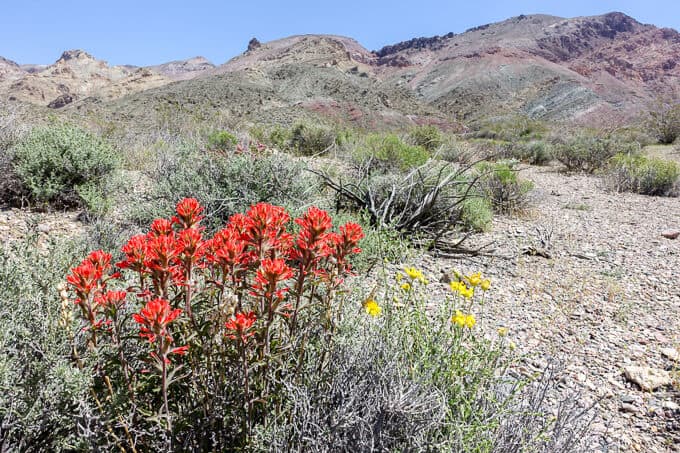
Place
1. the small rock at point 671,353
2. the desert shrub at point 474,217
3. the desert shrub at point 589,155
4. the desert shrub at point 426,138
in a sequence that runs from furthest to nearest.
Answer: the desert shrub at point 426,138, the desert shrub at point 589,155, the desert shrub at point 474,217, the small rock at point 671,353

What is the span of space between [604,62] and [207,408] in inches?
3462

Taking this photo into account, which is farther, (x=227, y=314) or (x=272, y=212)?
(x=272, y=212)

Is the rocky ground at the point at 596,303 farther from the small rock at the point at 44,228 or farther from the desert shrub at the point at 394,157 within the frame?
the desert shrub at the point at 394,157

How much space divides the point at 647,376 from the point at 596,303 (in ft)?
2.99

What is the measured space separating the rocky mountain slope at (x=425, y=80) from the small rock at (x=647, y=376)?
49.1ft

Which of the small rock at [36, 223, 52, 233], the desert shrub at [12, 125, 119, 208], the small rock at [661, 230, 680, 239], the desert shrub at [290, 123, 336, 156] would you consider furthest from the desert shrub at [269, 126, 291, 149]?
the small rock at [661, 230, 680, 239]

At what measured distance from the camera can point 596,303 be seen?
9.78 feet

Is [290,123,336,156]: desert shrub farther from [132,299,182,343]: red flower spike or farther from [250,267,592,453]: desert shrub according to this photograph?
[132,299,182,343]: red flower spike

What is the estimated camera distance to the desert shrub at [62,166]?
424 cm

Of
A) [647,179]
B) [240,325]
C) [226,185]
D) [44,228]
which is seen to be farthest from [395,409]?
[647,179]

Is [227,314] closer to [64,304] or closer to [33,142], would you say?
[64,304]

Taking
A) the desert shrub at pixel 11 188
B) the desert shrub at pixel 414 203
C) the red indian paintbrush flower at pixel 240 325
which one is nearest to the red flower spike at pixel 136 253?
the red indian paintbrush flower at pixel 240 325

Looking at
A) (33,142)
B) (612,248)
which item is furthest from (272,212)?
(33,142)

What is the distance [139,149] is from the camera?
7.62 metres
